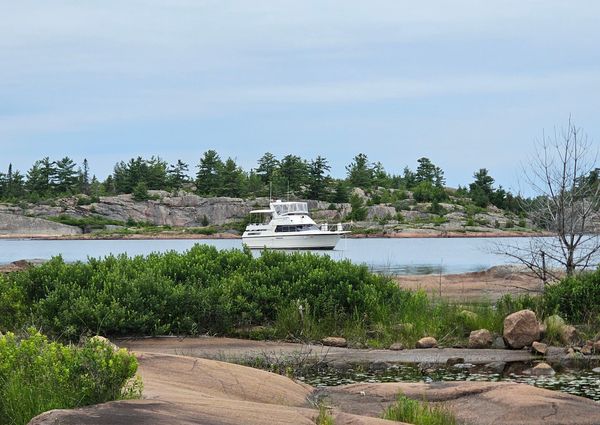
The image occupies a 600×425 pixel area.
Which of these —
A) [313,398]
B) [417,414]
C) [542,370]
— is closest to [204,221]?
[542,370]

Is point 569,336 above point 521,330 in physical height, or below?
below

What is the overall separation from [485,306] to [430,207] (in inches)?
5064

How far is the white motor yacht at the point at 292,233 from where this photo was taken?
278ft

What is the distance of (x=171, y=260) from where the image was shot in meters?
21.6

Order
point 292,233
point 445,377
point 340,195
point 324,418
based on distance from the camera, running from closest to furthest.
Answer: point 324,418 < point 445,377 < point 292,233 < point 340,195

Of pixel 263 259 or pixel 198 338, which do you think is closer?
pixel 198 338

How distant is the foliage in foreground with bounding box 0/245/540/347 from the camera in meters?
18.2

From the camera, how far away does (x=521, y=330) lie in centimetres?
1816

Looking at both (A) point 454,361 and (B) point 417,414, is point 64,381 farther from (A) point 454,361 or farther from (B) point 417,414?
(A) point 454,361

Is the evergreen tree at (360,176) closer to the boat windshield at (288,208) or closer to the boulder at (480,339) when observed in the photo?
the boat windshield at (288,208)

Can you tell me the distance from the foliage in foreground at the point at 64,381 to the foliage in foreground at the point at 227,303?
27.6 feet

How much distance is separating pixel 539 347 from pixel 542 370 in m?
2.15

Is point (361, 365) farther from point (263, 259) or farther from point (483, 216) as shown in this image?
point (483, 216)

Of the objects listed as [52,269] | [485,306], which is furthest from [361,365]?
[52,269]
